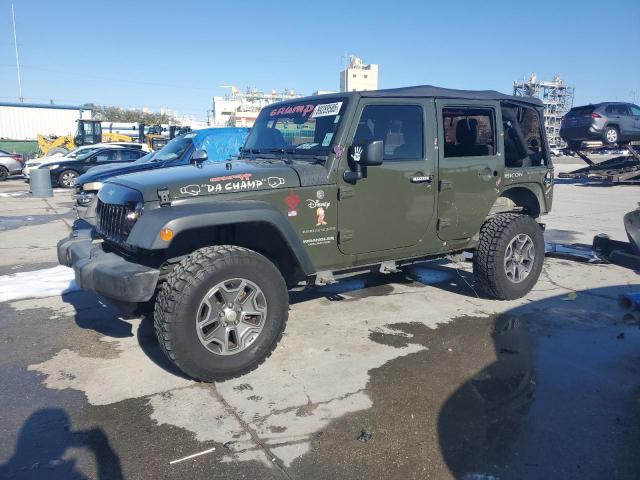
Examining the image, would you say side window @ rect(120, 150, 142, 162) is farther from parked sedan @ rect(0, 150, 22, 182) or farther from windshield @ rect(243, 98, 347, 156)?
windshield @ rect(243, 98, 347, 156)

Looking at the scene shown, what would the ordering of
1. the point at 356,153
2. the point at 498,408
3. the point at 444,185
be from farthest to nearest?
the point at 444,185 < the point at 356,153 < the point at 498,408

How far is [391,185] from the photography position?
4176 millimetres

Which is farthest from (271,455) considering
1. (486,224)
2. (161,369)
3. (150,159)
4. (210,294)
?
(150,159)

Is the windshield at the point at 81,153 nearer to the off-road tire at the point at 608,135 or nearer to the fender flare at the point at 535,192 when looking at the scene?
the fender flare at the point at 535,192

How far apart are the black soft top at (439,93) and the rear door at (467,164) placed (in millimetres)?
61

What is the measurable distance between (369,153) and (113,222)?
2.02m

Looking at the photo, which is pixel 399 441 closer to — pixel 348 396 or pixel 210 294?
pixel 348 396

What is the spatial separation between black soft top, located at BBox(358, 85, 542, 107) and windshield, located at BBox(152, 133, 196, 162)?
6.57 meters

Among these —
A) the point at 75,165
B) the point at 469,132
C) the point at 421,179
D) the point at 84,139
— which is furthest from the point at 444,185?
the point at 84,139

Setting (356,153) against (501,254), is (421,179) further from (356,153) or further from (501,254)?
(501,254)

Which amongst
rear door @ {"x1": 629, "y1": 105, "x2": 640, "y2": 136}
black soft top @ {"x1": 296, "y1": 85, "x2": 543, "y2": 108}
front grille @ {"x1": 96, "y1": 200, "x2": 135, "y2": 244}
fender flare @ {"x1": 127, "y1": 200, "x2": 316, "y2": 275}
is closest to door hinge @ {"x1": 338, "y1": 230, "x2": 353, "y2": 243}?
fender flare @ {"x1": 127, "y1": 200, "x2": 316, "y2": 275}

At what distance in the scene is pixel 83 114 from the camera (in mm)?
49625

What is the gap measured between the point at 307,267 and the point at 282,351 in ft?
2.55

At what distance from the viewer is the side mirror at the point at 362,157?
3697mm
